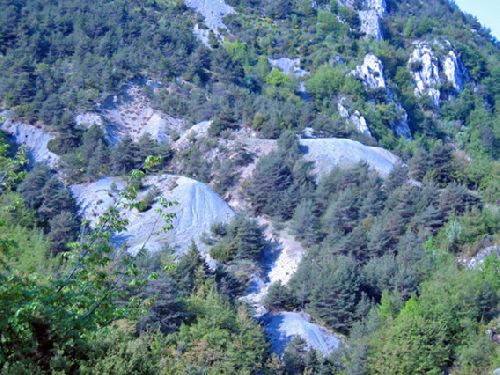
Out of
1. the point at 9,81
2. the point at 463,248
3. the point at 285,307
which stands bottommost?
the point at 9,81

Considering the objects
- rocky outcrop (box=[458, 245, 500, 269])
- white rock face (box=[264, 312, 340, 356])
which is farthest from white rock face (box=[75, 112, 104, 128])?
rocky outcrop (box=[458, 245, 500, 269])

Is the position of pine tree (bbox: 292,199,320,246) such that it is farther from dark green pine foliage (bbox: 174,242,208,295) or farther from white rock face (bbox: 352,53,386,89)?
white rock face (bbox: 352,53,386,89)

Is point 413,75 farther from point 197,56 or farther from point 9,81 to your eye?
point 9,81

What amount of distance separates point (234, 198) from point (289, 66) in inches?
1235

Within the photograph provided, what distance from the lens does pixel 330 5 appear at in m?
75.0

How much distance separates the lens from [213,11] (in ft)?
218

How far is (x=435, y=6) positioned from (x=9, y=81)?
7849 centimetres

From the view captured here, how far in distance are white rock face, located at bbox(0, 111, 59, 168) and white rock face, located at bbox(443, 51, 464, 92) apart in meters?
54.2

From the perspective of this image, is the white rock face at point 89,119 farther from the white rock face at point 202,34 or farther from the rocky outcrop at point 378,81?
the rocky outcrop at point 378,81

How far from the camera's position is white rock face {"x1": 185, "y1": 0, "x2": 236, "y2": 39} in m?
64.1

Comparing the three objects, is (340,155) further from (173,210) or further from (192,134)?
(173,210)

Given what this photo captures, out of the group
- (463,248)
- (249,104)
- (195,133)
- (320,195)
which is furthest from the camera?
(249,104)

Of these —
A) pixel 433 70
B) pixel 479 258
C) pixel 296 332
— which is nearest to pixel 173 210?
pixel 296 332

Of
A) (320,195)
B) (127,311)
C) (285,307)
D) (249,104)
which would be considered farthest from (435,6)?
(127,311)
